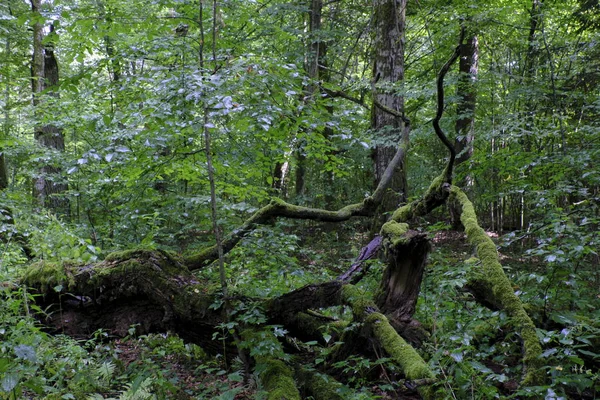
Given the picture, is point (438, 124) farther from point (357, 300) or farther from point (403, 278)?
point (357, 300)

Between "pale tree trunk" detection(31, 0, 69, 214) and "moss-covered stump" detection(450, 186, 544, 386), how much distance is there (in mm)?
8218

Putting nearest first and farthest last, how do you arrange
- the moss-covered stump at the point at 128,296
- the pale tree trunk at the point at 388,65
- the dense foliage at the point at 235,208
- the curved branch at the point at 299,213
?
1. the dense foliage at the point at 235,208
2. the moss-covered stump at the point at 128,296
3. the curved branch at the point at 299,213
4. the pale tree trunk at the point at 388,65

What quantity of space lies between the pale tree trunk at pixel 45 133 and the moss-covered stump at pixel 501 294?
27.0 feet

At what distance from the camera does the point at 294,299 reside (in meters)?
3.77

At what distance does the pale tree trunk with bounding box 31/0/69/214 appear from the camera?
30.4ft

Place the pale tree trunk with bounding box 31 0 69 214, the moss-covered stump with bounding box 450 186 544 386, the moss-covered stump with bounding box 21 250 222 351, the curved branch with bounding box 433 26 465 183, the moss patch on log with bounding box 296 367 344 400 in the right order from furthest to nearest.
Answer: the pale tree trunk with bounding box 31 0 69 214 → the moss-covered stump with bounding box 21 250 222 351 → the curved branch with bounding box 433 26 465 183 → the moss patch on log with bounding box 296 367 344 400 → the moss-covered stump with bounding box 450 186 544 386

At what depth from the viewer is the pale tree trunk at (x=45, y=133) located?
30.4 feet

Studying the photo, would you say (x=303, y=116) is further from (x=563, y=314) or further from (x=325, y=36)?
(x=325, y=36)

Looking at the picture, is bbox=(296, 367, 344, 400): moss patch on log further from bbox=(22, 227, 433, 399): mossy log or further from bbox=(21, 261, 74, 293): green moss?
bbox=(21, 261, 74, 293): green moss

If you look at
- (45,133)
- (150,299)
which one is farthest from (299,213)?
(45,133)

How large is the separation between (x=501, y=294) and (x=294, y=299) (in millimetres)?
1786

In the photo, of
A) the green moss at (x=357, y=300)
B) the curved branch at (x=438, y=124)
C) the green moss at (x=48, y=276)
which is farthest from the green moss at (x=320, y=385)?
the green moss at (x=48, y=276)

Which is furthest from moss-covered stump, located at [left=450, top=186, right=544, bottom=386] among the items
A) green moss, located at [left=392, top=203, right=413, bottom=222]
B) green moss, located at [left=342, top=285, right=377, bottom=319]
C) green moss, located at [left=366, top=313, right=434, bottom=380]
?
green moss, located at [left=342, top=285, right=377, bottom=319]

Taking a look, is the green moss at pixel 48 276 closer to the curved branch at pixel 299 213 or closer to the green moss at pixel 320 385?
the curved branch at pixel 299 213
